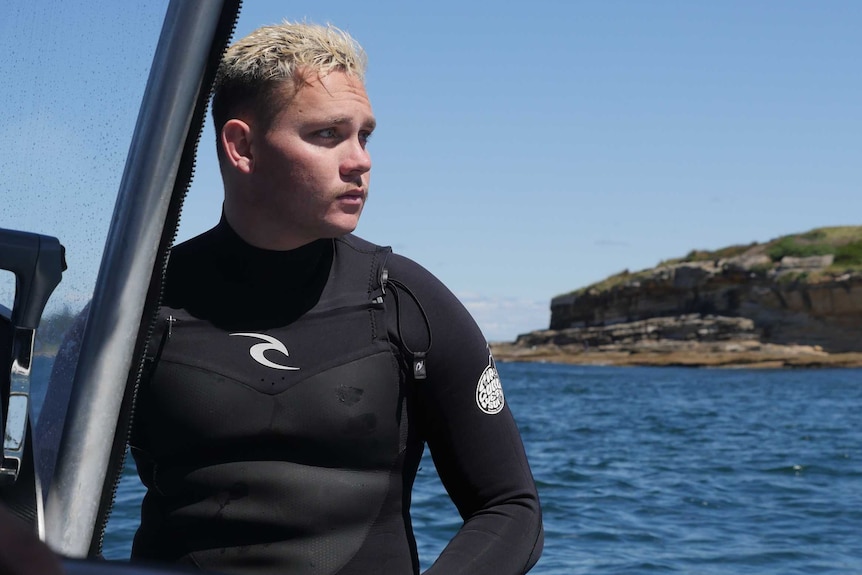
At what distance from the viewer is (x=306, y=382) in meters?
1.69

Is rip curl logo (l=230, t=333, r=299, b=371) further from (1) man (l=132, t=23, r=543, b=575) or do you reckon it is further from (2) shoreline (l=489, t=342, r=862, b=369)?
(2) shoreline (l=489, t=342, r=862, b=369)

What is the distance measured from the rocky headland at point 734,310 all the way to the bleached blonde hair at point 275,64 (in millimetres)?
54533

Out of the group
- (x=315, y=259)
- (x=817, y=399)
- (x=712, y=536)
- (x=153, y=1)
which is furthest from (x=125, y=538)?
(x=817, y=399)

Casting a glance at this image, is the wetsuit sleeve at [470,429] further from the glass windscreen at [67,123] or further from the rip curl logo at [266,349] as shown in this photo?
the glass windscreen at [67,123]

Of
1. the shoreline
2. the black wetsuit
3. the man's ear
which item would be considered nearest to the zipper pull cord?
the black wetsuit

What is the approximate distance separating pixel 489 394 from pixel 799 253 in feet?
202

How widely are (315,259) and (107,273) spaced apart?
1.94 feet

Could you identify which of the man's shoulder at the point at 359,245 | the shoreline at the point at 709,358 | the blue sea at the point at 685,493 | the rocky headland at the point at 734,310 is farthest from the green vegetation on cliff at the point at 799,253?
the man's shoulder at the point at 359,245

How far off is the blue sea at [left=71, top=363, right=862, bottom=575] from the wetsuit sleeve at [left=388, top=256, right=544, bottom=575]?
6.16m

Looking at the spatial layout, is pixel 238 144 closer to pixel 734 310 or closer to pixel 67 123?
pixel 67 123

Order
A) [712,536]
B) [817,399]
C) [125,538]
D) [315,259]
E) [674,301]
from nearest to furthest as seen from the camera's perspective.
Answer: [315,259] < [125,538] < [712,536] < [817,399] < [674,301]

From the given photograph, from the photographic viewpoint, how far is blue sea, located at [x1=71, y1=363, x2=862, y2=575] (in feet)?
30.1

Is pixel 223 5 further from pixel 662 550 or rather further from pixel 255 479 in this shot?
pixel 662 550

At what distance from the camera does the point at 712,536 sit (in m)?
10.1
